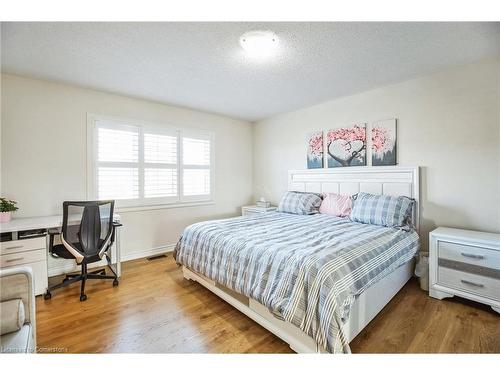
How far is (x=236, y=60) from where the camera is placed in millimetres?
2314

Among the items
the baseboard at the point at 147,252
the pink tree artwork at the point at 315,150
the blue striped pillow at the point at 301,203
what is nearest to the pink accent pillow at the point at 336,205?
the blue striped pillow at the point at 301,203

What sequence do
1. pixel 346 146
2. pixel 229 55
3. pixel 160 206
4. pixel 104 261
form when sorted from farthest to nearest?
pixel 160 206, pixel 346 146, pixel 104 261, pixel 229 55

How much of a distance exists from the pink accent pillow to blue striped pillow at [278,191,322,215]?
0.35 ft

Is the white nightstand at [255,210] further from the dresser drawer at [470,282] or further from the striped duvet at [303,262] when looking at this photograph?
the dresser drawer at [470,282]

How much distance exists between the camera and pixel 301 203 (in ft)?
11.4

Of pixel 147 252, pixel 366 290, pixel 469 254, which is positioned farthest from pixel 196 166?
pixel 469 254

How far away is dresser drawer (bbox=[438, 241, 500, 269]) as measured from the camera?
2.00m

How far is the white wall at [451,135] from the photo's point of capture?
2359mm

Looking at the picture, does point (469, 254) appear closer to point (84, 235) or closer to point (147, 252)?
point (84, 235)

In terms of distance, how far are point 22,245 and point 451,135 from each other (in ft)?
15.0

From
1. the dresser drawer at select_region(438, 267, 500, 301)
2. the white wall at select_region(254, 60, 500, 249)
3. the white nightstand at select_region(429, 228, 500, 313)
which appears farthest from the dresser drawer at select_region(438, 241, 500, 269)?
the white wall at select_region(254, 60, 500, 249)
